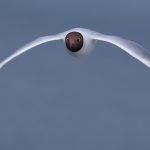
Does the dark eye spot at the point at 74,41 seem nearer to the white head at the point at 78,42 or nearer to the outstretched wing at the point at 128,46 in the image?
the white head at the point at 78,42

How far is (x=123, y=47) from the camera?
154 ft

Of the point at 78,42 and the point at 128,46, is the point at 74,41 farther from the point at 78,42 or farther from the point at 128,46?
the point at 128,46

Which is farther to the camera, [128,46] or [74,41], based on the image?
[128,46]

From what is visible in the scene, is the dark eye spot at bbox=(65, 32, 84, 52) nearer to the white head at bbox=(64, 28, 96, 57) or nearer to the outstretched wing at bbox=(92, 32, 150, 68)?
the white head at bbox=(64, 28, 96, 57)

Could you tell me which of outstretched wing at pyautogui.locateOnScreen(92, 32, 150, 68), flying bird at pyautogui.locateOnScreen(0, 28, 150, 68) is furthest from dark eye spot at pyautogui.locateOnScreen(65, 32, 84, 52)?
outstretched wing at pyautogui.locateOnScreen(92, 32, 150, 68)

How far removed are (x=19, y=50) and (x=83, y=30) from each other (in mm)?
2476

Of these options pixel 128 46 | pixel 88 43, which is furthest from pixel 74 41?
pixel 128 46

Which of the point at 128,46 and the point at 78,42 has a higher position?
the point at 78,42

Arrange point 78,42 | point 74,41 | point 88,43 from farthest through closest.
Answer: point 88,43 < point 78,42 < point 74,41

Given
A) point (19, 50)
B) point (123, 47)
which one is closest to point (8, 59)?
point (19, 50)

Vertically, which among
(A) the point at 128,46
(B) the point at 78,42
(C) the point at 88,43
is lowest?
(A) the point at 128,46

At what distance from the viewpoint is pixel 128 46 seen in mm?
47125

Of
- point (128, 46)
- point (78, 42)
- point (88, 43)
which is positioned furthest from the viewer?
point (128, 46)

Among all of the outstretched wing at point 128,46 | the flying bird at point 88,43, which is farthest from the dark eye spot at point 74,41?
the outstretched wing at point 128,46
